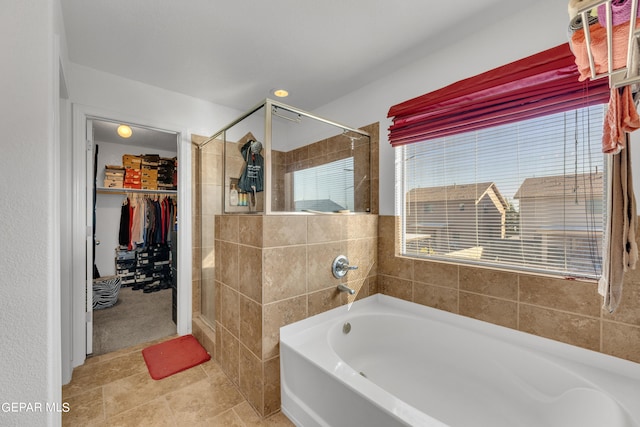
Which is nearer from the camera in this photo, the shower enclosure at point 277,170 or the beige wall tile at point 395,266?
the shower enclosure at point 277,170

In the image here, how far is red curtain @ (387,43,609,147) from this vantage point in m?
1.26

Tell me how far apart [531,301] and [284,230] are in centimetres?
145

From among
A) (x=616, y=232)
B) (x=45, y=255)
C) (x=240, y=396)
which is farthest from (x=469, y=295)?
(x=45, y=255)

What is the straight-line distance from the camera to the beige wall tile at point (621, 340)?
46.8 inches

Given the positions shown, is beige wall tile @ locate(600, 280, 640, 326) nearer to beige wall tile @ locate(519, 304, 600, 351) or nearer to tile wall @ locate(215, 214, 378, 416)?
beige wall tile @ locate(519, 304, 600, 351)

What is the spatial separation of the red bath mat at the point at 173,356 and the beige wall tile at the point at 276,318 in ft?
3.04

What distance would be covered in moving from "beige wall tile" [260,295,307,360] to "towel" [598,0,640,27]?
1.67 meters

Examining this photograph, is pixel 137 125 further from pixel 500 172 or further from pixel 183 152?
pixel 500 172

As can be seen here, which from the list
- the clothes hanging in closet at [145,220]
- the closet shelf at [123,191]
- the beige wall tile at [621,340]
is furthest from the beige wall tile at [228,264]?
the clothes hanging in closet at [145,220]

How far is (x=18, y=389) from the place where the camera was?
0.97 metres

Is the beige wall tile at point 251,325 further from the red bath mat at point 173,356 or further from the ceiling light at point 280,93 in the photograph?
the ceiling light at point 280,93

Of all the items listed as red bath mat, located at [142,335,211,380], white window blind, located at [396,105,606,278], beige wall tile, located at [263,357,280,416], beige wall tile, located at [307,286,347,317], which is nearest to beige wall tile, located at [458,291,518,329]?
white window blind, located at [396,105,606,278]

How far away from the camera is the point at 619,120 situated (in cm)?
75

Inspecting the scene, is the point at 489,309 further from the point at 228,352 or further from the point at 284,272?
the point at 228,352
